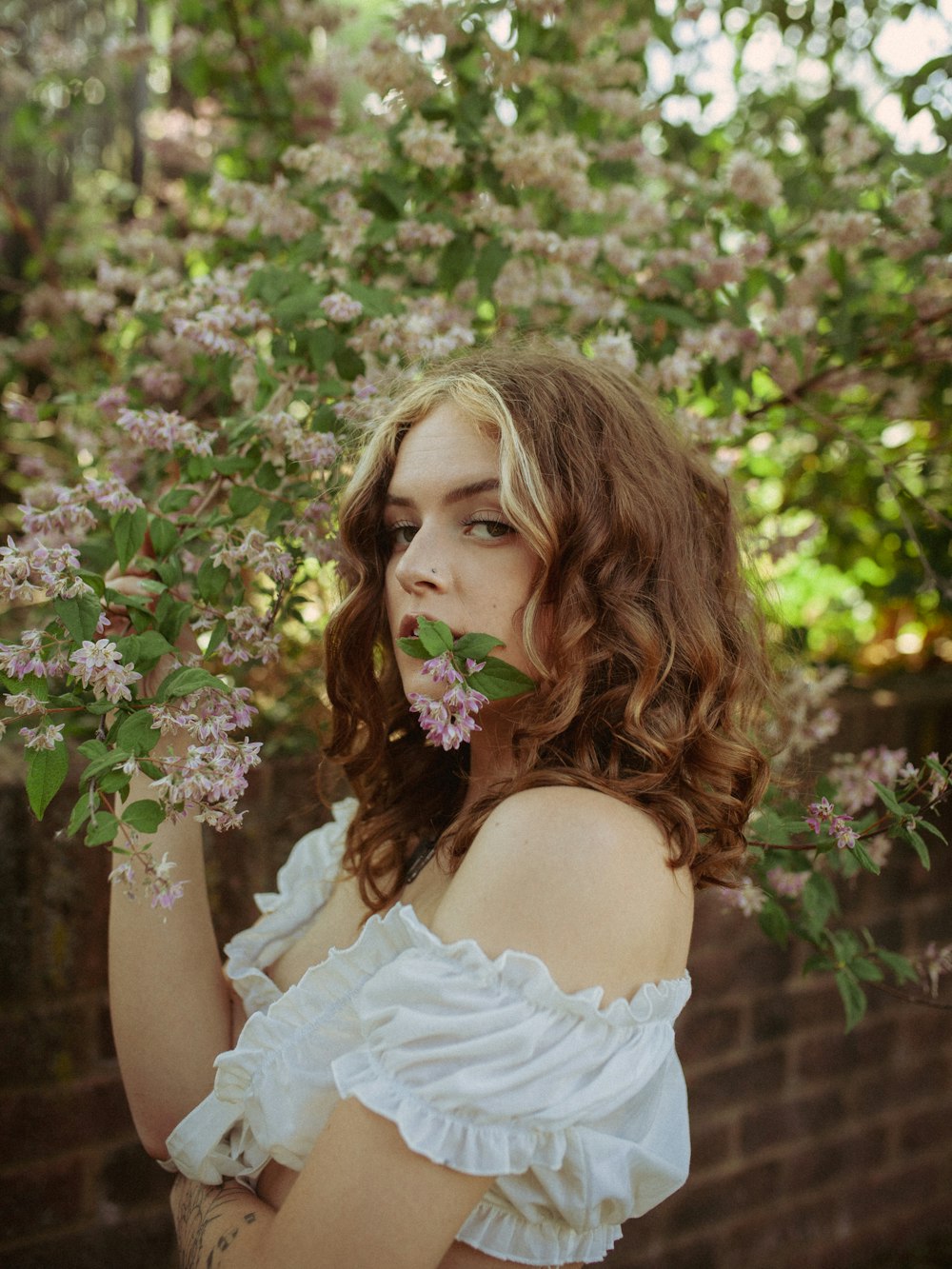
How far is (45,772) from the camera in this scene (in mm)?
1074

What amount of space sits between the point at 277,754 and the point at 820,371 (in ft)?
4.49

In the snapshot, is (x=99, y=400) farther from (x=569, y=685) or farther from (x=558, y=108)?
(x=558, y=108)

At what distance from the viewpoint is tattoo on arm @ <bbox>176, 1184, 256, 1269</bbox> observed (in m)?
1.22

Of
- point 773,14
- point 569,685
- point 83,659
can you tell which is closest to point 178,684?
point 83,659

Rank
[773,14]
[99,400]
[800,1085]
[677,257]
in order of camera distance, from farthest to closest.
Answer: [800,1085], [773,14], [677,257], [99,400]

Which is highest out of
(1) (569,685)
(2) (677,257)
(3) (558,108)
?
(3) (558,108)

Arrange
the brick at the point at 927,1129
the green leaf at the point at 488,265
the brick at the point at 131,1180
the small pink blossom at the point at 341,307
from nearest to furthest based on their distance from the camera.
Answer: the small pink blossom at the point at 341,307, the green leaf at the point at 488,265, the brick at the point at 131,1180, the brick at the point at 927,1129

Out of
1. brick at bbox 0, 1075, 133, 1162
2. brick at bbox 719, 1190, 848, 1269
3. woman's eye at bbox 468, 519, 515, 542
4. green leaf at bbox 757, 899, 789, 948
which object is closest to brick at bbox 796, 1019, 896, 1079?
brick at bbox 719, 1190, 848, 1269

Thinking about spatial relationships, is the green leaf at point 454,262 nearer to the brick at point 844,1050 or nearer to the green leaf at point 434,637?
the green leaf at point 434,637

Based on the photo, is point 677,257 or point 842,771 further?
point 677,257

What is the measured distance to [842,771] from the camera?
5.90 feet

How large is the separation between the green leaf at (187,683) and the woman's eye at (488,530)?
35cm

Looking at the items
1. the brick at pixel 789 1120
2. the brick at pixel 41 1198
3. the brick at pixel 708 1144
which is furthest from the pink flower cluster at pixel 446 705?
the brick at pixel 789 1120

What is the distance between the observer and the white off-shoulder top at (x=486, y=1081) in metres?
1.01
